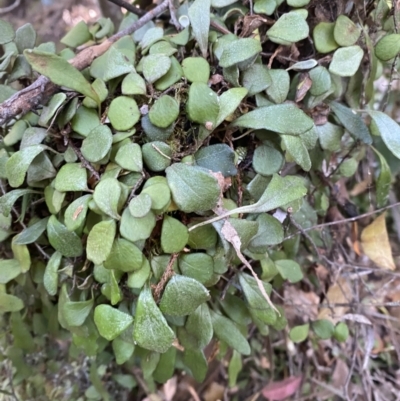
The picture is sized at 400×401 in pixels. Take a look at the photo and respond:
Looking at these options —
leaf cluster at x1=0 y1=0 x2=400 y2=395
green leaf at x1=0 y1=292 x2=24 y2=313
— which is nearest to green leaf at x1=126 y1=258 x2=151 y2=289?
leaf cluster at x1=0 y1=0 x2=400 y2=395

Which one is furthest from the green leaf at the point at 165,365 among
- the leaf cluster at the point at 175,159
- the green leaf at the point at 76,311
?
the green leaf at the point at 76,311

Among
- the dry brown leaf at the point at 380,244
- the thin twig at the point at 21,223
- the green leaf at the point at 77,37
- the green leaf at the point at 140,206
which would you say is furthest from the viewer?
the dry brown leaf at the point at 380,244

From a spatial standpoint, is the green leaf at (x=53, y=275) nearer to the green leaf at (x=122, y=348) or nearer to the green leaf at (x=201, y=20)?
the green leaf at (x=122, y=348)

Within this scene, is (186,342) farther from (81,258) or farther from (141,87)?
(141,87)

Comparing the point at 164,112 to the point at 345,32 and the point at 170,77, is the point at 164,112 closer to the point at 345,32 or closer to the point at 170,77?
the point at 170,77

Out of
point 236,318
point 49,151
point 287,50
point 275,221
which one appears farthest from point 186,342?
point 287,50
